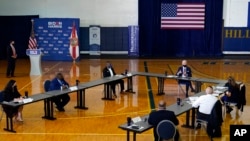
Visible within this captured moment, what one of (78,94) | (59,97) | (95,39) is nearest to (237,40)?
(95,39)

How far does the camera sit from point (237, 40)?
1054 inches

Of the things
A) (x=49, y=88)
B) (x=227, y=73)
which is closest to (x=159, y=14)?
(x=227, y=73)

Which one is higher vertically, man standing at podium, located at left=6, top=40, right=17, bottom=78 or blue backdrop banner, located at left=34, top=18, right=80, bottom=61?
blue backdrop banner, located at left=34, top=18, right=80, bottom=61

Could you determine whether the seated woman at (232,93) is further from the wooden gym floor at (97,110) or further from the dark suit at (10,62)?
the dark suit at (10,62)

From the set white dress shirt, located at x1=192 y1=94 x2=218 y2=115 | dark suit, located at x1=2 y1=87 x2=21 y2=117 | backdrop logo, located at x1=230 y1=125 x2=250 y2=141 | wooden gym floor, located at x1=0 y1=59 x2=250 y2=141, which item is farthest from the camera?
dark suit, located at x1=2 y1=87 x2=21 y2=117

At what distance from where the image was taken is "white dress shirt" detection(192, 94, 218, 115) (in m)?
9.71

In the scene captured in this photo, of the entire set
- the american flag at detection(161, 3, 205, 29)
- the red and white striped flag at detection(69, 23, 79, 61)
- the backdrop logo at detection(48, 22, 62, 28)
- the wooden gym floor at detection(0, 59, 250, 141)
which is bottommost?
the wooden gym floor at detection(0, 59, 250, 141)

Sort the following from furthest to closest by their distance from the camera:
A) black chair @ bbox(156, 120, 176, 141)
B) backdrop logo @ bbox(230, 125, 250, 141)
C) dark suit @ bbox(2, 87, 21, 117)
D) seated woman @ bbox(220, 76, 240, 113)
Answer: seated woman @ bbox(220, 76, 240, 113) → dark suit @ bbox(2, 87, 21, 117) → black chair @ bbox(156, 120, 176, 141) → backdrop logo @ bbox(230, 125, 250, 141)

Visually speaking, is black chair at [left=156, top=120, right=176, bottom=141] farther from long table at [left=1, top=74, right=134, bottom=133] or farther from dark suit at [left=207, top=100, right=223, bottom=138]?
long table at [left=1, top=74, right=134, bottom=133]

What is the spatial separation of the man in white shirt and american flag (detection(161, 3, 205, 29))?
17.5m

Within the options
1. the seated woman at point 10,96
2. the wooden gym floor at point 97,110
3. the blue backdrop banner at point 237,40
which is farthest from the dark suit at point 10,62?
the blue backdrop banner at point 237,40

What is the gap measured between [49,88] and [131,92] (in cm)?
414

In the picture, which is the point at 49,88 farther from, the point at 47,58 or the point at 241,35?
the point at 241,35

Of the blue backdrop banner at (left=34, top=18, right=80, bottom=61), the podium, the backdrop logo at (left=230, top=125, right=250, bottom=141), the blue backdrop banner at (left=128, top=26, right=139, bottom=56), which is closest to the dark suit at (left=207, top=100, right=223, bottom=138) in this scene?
the backdrop logo at (left=230, top=125, right=250, bottom=141)
